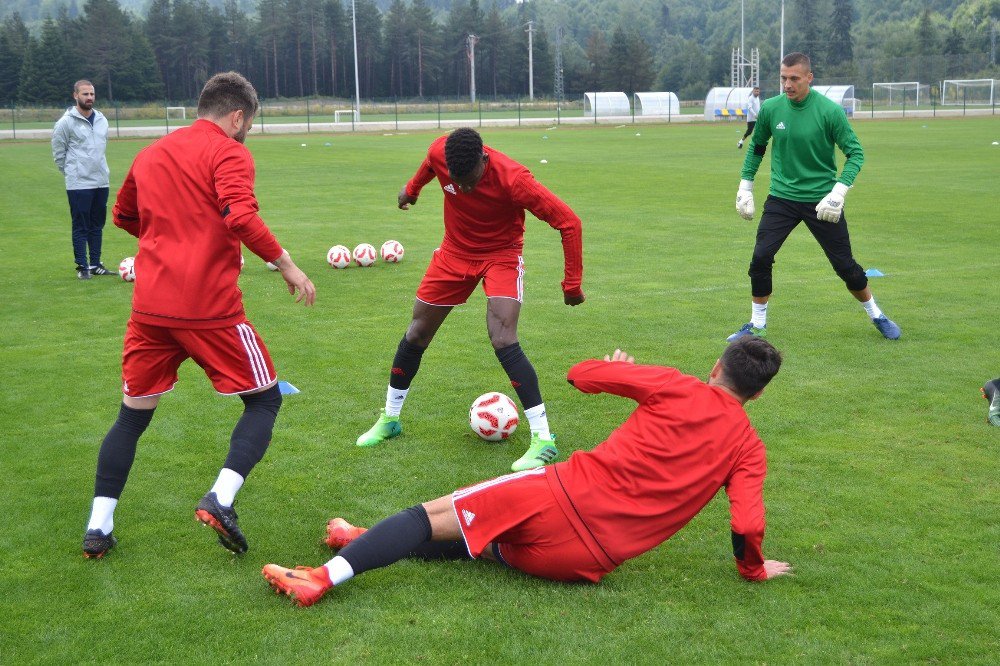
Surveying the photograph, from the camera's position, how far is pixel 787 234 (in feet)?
29.2

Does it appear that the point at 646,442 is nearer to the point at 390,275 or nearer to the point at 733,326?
the point at 733,326

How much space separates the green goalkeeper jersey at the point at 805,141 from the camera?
28.5 ft

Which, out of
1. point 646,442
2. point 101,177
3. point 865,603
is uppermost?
point 101,177

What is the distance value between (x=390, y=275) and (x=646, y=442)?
28.0 feet

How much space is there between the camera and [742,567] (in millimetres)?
4387

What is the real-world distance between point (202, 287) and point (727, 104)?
209 ft

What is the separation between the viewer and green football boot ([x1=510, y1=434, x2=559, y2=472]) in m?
5.94

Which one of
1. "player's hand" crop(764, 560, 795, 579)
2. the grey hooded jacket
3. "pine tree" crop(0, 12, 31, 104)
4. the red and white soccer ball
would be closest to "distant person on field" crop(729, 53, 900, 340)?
the red and white soccer ball

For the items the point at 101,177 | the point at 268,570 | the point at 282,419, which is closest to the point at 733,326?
the point at 282,419

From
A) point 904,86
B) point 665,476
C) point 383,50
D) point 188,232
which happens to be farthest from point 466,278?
point 383,50

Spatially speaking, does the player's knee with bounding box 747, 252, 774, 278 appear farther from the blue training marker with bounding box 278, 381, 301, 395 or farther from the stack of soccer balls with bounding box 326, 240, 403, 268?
the stack of soccer balls with bounding box 326, 240, 403, 268

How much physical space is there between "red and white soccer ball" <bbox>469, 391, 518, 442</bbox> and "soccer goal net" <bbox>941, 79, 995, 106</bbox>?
2908 inches

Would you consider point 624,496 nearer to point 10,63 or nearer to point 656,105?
point 656,105

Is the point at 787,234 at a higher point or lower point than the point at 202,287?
lower
